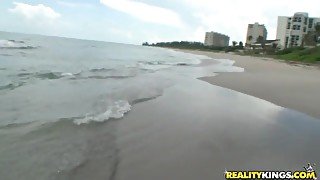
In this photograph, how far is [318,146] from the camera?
20.7 ft

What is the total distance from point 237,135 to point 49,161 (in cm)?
359

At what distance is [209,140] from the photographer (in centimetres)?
636

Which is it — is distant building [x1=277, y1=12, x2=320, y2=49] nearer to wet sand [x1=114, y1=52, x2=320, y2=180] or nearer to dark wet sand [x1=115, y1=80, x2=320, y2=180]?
wet sand [x1=114, y1=52, x2=320, y2=180]

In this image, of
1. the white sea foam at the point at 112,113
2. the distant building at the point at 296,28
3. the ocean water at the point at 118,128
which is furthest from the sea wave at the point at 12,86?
the distant building at the point at 296,28

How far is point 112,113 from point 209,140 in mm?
2759

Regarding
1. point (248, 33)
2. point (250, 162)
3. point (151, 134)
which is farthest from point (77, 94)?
point (248, 33)

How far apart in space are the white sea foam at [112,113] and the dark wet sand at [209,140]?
0.78 ft

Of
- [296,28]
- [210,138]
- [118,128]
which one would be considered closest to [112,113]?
[118,128]

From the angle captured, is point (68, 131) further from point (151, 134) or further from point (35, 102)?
point (35, 102)

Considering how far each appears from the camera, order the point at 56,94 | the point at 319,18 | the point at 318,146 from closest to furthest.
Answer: the point at 318,146 → the point at 56,94 → the point at 319,18

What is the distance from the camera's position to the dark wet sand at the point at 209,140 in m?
4.98

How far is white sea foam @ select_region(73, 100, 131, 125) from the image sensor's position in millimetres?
7392

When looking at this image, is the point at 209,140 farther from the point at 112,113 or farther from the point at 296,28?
the point at 296,28

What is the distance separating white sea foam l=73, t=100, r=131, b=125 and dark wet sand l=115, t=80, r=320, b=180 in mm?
238
